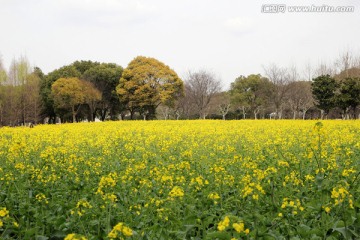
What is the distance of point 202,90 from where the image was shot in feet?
181

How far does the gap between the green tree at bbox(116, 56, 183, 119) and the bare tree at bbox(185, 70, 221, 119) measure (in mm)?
8337

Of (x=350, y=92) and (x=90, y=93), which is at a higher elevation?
(x=90, y=93)

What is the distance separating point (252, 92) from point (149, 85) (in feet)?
57.0

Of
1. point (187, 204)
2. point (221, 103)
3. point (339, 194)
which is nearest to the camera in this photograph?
point (339, 194)

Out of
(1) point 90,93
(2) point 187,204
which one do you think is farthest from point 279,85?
(2) point 187,204

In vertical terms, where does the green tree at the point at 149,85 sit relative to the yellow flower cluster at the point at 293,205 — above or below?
above

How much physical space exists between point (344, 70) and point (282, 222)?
55.5m

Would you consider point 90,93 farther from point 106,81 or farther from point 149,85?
point 149,85

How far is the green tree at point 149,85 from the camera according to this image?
44688mm

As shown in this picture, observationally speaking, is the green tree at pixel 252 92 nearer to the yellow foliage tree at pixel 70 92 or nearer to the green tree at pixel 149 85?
the green tree at pixel 149 85

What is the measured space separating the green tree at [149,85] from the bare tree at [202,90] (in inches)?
328

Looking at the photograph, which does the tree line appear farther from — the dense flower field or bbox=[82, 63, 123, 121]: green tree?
the dense flower field

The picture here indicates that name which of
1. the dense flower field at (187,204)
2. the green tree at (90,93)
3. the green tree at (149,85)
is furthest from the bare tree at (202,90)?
the dense flower field at (187,204)

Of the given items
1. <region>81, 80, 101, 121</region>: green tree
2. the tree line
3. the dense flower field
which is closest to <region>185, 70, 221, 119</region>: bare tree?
the tree line
